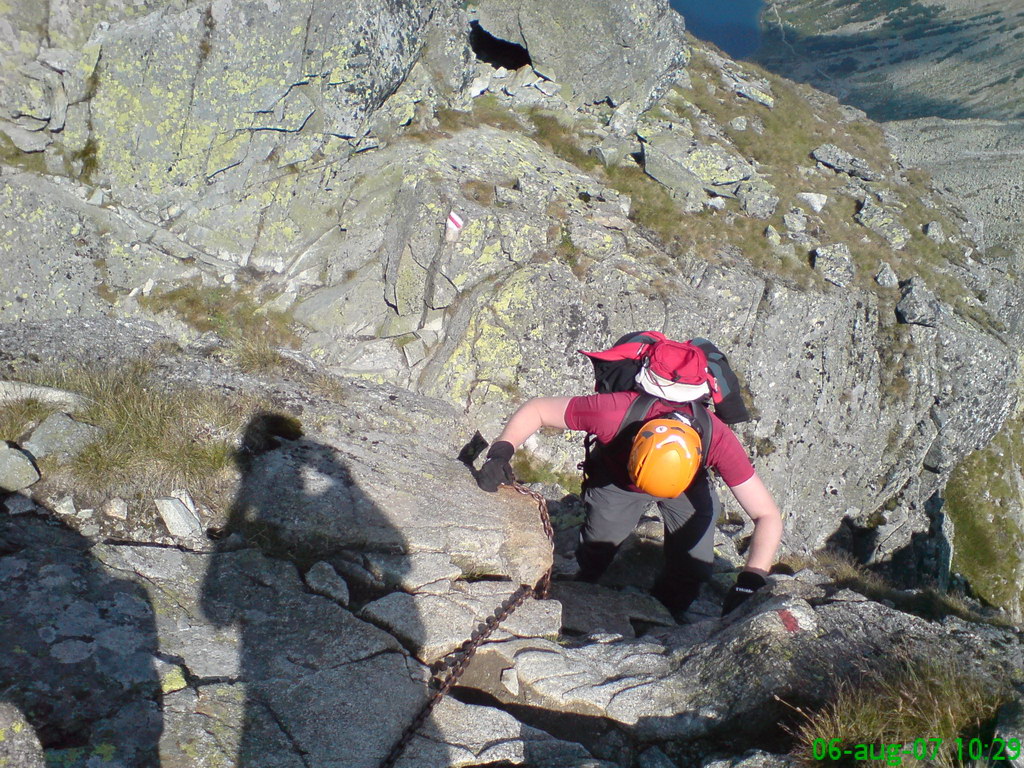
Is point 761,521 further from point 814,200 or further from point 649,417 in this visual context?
point 814,200

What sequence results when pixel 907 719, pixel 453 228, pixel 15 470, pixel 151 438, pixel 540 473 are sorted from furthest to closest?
pixel 453 228 → pixel 540 473 → pixel 151 438 → pixel 15 470 → pixel 907 719

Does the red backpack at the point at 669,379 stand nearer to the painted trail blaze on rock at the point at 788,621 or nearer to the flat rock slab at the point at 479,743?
the painted trail blaze on rock at the point at 788,621

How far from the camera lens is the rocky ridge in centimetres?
463

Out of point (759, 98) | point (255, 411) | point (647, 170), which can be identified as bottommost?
point (255, 411)

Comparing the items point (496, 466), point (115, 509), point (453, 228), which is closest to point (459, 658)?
point (496, 466)

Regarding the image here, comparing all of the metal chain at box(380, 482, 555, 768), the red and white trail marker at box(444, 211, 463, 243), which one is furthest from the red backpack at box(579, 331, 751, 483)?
the red and white trail marker at box(444, 211, 463, 243)

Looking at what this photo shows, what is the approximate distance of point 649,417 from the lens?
19.5 ft

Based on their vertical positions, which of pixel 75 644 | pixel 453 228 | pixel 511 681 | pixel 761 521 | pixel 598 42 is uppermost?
pixel 598 42

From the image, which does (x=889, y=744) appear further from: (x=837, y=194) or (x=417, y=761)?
(x=837, y=194)

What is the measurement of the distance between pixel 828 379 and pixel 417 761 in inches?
523

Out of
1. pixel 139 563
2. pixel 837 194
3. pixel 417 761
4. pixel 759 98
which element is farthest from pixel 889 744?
pixel 759 98

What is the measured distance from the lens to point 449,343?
11648mm

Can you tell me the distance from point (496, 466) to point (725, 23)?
107430 millimetres
